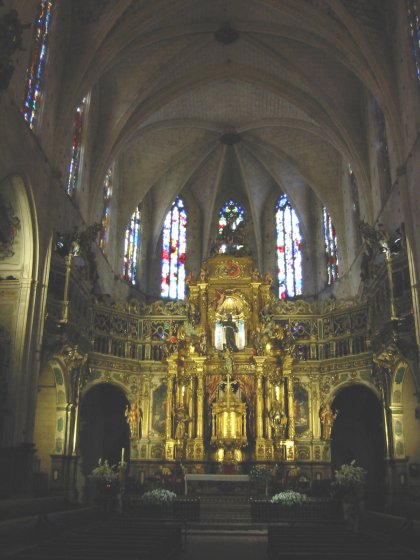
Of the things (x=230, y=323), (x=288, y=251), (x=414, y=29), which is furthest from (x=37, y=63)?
(x=288, y=251)

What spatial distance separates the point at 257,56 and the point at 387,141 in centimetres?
823

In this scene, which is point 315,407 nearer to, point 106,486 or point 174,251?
point 106,486

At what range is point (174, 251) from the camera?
1474 inches

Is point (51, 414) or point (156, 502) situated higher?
point (51, 414)

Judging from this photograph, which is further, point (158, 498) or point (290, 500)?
point (158, 498)

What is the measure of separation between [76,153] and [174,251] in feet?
41.9

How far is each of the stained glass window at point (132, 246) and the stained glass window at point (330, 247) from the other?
11029mm

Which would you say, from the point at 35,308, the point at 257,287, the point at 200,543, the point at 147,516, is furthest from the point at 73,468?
the point at 257,287

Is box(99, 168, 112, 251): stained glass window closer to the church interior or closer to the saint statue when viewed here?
the church interior

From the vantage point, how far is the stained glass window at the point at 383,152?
2439cm

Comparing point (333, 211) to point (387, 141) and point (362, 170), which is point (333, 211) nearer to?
point (362, 170)

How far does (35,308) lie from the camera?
1914cm

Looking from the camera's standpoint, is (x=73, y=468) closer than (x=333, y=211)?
Yes

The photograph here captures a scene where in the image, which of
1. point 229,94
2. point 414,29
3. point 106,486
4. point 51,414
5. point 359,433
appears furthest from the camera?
point 229,94
